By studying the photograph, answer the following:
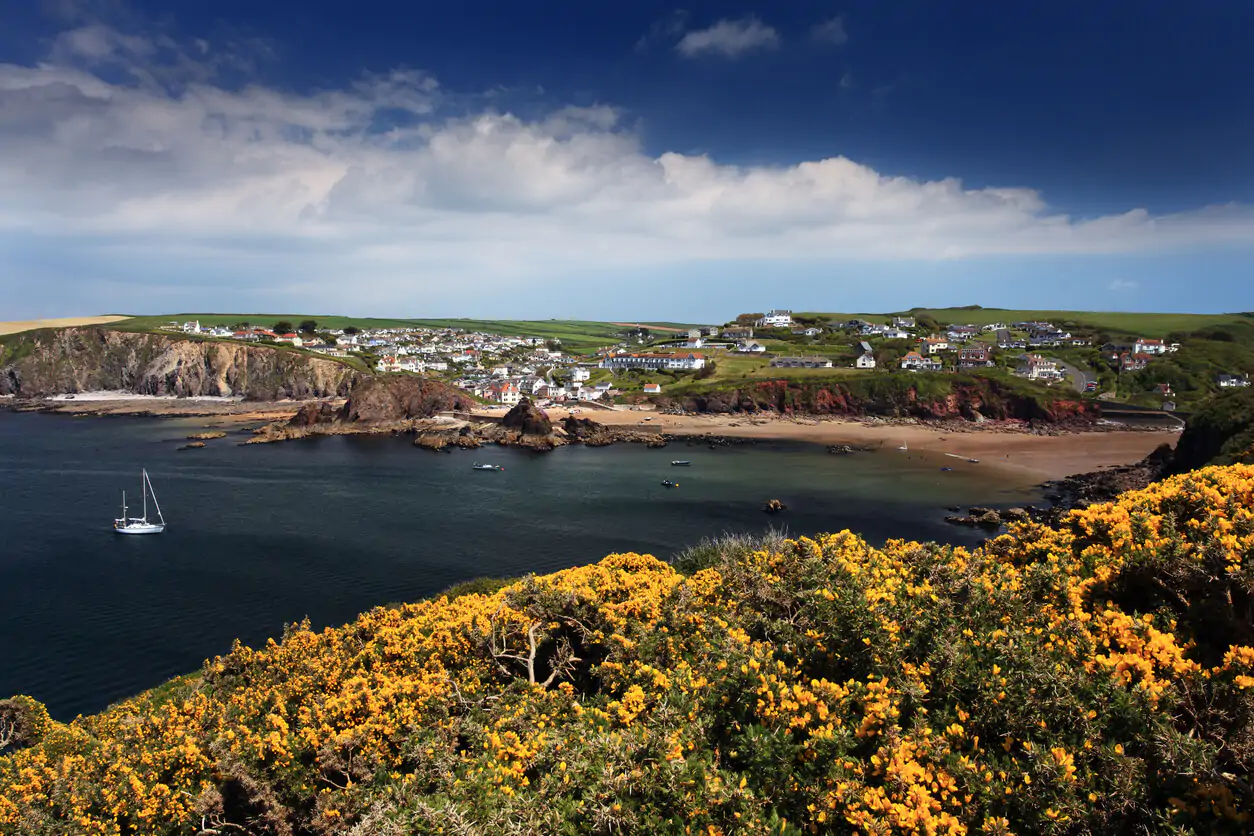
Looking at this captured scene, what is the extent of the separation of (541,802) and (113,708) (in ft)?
76.8

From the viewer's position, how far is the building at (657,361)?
16412cm

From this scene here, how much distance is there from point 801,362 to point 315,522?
11641 cm

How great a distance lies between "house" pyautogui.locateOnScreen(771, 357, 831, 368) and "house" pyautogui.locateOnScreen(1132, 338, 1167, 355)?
66.5 meters

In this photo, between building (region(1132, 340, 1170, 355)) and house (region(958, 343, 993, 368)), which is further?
house (region(958, 343, 993, 368))

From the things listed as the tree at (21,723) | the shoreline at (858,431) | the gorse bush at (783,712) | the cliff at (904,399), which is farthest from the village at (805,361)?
the gorse bush at (783,712)

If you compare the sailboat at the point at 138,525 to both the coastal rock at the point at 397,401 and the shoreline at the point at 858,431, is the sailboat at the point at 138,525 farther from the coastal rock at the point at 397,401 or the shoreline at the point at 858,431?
the coastal rock at the point at 397,401

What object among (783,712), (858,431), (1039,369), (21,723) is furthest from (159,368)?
(1039,369)

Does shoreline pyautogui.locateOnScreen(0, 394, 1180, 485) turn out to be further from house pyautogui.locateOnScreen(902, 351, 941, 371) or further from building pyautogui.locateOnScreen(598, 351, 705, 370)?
building pyautogui.locateOnScreen(598, 351, 705, 370)

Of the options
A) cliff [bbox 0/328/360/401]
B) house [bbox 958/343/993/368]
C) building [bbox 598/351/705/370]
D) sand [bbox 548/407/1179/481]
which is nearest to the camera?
sand [bbox 548/407/1179/481]

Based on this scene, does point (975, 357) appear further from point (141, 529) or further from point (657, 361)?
point (141, 529)

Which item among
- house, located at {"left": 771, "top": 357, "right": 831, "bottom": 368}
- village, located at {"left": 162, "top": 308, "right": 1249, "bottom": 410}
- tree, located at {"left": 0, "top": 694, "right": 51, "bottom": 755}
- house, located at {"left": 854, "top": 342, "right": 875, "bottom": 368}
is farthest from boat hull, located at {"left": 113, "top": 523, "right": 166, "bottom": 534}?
house, located at {"left": 854, "top": 342, "right": 875, "bottom": 368}

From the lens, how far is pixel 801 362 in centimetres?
14850

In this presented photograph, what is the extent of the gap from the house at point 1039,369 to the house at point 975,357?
9.00m

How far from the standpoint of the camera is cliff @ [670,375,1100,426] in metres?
109
